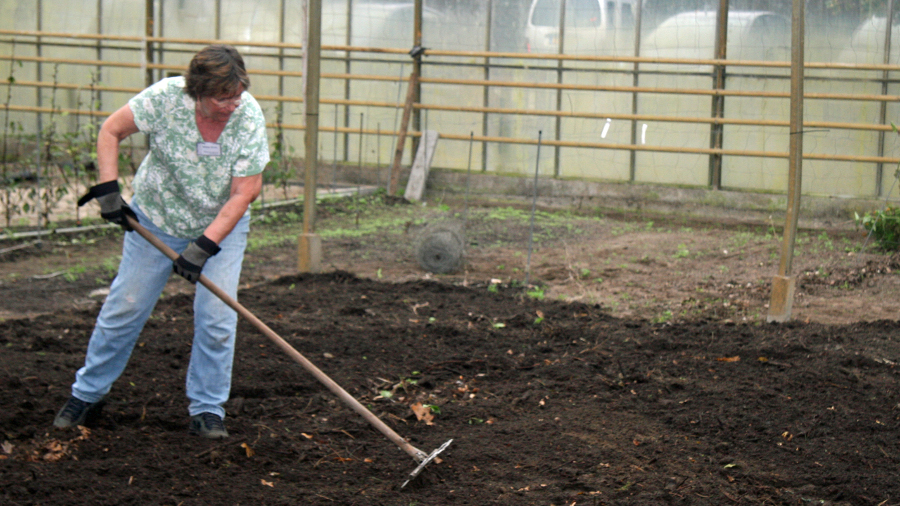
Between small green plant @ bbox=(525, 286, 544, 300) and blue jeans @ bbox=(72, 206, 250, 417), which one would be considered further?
small green plant @ bbox=(525, 286, 544, 300)

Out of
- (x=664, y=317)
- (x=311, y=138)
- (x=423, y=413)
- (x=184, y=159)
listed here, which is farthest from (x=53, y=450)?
(x=664, y=317)

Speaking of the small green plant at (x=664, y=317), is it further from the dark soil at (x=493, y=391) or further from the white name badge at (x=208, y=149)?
the white name badge at (x=208, y=149)

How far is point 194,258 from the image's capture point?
2668 mm

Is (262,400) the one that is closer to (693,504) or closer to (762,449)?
A: (693,504)

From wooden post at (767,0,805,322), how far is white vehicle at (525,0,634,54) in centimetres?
501

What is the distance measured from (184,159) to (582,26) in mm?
7546

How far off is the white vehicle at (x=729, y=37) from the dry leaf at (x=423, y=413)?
7.14 m

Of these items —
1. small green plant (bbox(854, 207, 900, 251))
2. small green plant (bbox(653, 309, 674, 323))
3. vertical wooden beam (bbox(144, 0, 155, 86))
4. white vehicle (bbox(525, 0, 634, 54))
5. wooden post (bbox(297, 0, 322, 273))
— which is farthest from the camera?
vertical wooden beam (bbox(144, 0, 155, 86))

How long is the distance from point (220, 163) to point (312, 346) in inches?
59.5

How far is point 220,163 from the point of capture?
2.85 metres

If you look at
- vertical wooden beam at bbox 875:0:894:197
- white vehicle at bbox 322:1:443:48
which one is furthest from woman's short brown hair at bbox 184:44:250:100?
vertical wooden beam at bbox 875:0:894:197

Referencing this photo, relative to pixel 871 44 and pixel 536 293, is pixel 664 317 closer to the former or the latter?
pixel 536 293

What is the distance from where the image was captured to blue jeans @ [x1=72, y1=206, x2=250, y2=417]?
9.29ft

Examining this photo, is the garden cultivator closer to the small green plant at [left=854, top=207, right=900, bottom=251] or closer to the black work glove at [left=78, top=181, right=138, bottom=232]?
the black work glove at [left=78, top=181, right=138, bottom=232]
